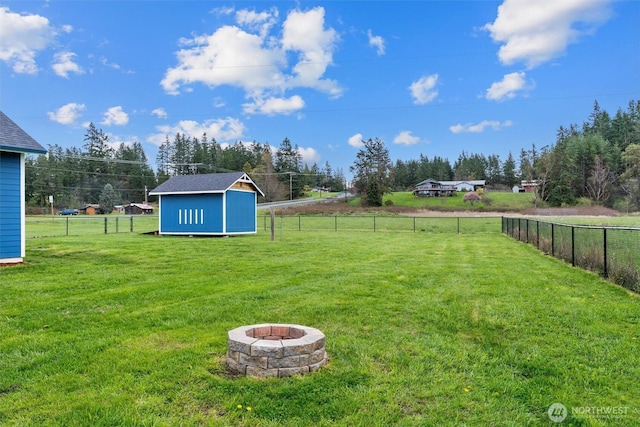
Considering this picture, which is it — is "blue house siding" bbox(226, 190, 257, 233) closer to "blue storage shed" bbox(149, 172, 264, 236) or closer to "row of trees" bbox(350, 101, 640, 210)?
"blue storage shed" bbox(149, 172, 264, 236)

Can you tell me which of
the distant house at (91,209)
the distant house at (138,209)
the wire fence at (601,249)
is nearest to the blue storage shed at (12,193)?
the wire fence at (601,249)

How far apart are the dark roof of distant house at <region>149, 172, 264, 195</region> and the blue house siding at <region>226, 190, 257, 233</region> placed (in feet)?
1.95

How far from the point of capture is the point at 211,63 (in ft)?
79.0

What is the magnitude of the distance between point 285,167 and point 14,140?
6614 centimetres

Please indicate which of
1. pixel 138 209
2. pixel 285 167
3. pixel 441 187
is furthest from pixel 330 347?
pixel 441 187

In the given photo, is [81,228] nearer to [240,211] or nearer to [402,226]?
[240,211]

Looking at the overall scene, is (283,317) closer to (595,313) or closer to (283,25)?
(595,313)

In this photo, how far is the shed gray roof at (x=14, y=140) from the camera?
29.5ft

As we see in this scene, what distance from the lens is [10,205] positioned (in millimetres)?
9258

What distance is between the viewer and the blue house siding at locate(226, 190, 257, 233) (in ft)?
65.9

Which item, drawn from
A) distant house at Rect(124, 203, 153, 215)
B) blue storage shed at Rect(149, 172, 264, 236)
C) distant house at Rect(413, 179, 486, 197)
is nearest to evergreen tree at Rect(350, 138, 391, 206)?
distant house at Rect(413, 179, 486, 197)

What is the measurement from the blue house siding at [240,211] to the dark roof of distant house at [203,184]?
595 millimetres

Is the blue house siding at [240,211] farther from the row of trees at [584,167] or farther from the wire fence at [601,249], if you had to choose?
the row of trees at [584,167]

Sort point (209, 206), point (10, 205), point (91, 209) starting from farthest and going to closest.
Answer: point (91, 209)
point (209, 206)
point (10, 205)
